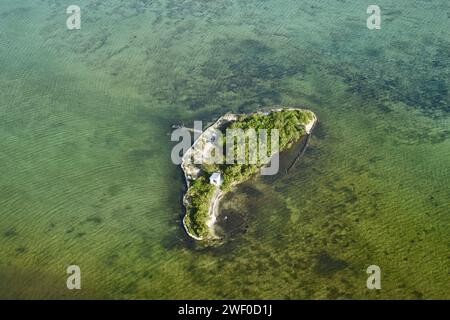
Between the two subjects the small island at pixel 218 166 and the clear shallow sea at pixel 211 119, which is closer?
the clear shallow sea at pixel 211 119

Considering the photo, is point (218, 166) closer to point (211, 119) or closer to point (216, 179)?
point (216, 179)

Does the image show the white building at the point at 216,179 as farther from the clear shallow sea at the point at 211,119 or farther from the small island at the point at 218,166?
the clear shallow sea at the point at 211,119

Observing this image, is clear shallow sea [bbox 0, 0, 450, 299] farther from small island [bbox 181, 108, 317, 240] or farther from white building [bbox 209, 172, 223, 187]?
white building [bbox 209, 172, 223, 187]

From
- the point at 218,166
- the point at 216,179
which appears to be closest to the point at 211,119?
the point at 218,166

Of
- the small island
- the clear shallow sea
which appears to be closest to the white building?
the small island

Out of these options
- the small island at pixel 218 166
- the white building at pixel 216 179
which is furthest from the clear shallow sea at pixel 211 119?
the white building at pixel 216 179
